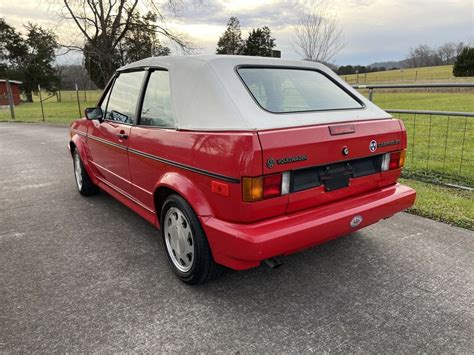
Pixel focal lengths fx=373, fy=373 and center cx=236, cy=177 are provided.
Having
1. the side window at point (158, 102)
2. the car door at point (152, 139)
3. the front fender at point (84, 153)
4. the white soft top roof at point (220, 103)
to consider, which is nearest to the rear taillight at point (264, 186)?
the white soft top roof at point (220, 103)

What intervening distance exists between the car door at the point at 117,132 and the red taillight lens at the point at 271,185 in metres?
1.69

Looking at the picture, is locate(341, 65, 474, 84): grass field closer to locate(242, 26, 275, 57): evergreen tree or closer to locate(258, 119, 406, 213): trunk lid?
locate(242, 26, 275, 57): evergreen tree

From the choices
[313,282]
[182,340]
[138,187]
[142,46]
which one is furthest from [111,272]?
[142,46]

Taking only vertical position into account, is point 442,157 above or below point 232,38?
below

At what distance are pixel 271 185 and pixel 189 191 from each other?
63cm

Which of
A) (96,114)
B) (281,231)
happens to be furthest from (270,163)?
(96,114)

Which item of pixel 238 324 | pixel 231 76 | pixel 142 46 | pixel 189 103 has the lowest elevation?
pixel 238 324

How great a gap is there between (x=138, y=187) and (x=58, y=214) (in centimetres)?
168

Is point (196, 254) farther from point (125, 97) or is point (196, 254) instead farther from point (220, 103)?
point (125, 97)

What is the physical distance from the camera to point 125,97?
147 inches

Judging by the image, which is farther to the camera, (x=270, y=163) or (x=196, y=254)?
(x=196, y=254)

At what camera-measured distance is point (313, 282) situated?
2.87m

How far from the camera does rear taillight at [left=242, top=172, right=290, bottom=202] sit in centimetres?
223

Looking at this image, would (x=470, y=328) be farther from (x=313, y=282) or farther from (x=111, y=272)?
(x=111, y=272)
